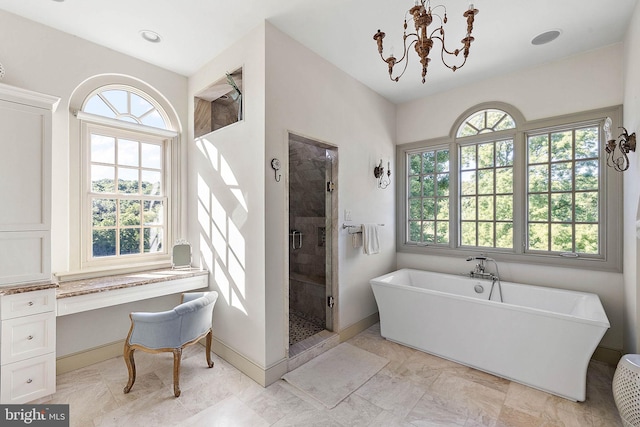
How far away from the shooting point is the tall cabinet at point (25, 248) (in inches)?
77.9

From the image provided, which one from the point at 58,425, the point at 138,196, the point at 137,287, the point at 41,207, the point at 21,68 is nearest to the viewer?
the point at 58,425

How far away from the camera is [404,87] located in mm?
3578

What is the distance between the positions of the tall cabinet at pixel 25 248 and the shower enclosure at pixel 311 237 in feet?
6.41

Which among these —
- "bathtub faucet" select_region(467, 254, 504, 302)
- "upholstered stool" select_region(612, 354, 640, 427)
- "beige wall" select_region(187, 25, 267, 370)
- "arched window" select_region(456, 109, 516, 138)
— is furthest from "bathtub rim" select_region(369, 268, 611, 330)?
"arched window" select_region(456, 109, 516, 138)

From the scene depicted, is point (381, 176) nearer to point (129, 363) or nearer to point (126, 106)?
point (126, 106)

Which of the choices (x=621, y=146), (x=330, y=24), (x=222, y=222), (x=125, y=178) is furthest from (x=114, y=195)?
(x=621, y=146)

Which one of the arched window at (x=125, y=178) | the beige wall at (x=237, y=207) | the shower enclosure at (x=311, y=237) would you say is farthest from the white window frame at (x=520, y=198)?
the arched window at (x=125, y=178)

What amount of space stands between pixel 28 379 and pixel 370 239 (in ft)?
10.2

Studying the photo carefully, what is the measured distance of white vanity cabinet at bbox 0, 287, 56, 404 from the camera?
1943 mm

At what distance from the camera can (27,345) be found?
2.04 m

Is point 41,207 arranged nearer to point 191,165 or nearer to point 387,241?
point 191,165

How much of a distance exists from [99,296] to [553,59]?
482 centimetres

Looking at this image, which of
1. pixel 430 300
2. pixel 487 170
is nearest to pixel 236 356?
pixel 430 300

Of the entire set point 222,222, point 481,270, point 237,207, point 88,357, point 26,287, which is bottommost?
point 88,357
